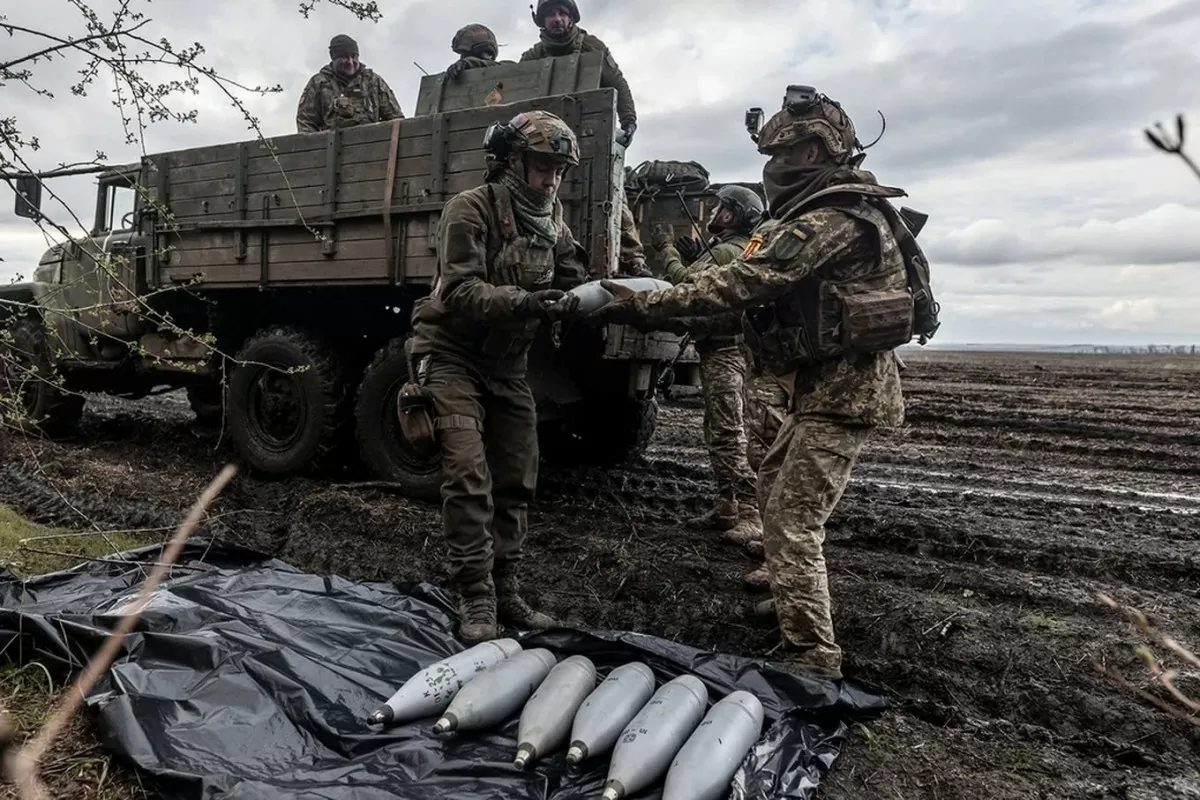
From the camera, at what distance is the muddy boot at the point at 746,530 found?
16.1 ft

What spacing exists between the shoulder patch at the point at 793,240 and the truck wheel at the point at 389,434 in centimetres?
319

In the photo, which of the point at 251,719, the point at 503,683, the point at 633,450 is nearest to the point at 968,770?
the point at 503,683

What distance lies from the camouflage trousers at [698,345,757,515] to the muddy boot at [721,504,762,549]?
7cm

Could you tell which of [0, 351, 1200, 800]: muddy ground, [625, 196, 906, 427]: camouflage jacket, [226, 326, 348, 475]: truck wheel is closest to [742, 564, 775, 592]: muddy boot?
[0, 351, 1200, 800]: muddy ground

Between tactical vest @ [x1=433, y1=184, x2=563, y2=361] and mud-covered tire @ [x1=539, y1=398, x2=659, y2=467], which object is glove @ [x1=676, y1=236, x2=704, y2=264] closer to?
mud-covered tire @ [x1=539, y1=398, x2=659, y2=467]

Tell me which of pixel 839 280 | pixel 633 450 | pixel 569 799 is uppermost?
pixel 839 280

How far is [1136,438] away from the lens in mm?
9500

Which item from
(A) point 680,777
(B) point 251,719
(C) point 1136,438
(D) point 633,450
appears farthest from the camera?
(C) point 1136,438

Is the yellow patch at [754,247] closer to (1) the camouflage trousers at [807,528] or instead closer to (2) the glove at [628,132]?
(1) the camouflage trousers at [807,528]

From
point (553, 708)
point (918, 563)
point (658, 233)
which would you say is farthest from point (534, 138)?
point (658, 233)

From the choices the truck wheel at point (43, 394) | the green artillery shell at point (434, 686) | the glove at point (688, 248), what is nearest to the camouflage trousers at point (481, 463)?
the green artillery shell at point (434, 686)

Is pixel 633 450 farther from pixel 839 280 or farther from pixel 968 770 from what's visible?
pixel 968 770

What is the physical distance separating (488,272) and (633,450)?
11.9 ft

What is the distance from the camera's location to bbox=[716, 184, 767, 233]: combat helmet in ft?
17.7
